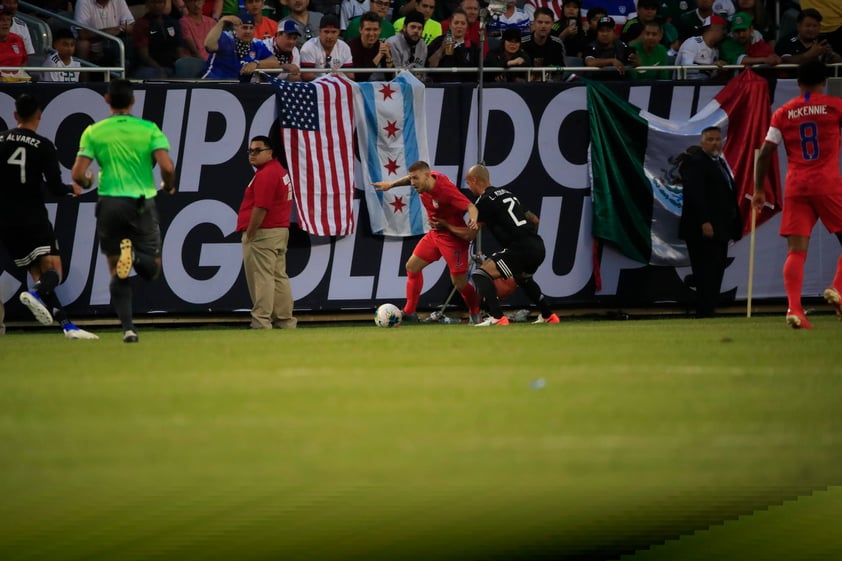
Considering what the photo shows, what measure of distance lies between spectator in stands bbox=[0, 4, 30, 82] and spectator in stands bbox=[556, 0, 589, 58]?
278 inches

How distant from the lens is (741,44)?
2016 cm

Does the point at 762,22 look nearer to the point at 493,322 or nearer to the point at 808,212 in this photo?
the point at 493,322

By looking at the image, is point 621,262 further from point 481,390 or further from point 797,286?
point 481,390

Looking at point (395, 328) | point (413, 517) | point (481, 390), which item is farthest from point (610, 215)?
point (413, 517)

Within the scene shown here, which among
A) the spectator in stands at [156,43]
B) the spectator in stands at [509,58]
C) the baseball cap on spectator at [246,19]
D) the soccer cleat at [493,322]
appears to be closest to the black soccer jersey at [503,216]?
the soccer cleat at [493,322]

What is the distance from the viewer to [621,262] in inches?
756

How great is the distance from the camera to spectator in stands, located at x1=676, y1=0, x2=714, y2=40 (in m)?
21.7

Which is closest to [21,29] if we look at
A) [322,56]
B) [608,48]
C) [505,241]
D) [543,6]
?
[322,56]

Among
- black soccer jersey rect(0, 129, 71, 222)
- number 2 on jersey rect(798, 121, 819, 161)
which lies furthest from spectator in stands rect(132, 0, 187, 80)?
number 2 on jersey rect(798, 121, 819, 161)

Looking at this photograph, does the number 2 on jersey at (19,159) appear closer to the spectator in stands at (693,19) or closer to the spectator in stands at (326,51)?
the spectator in stands at (326,51)

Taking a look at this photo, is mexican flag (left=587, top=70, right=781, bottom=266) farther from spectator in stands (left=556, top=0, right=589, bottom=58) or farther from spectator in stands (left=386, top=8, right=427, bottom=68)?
spectator in stands (left=386, top=8, right=427, bottom=68)

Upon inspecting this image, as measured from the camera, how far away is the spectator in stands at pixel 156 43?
18.5m

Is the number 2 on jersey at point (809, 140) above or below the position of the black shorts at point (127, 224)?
above

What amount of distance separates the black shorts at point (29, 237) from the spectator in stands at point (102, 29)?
13.9ft
